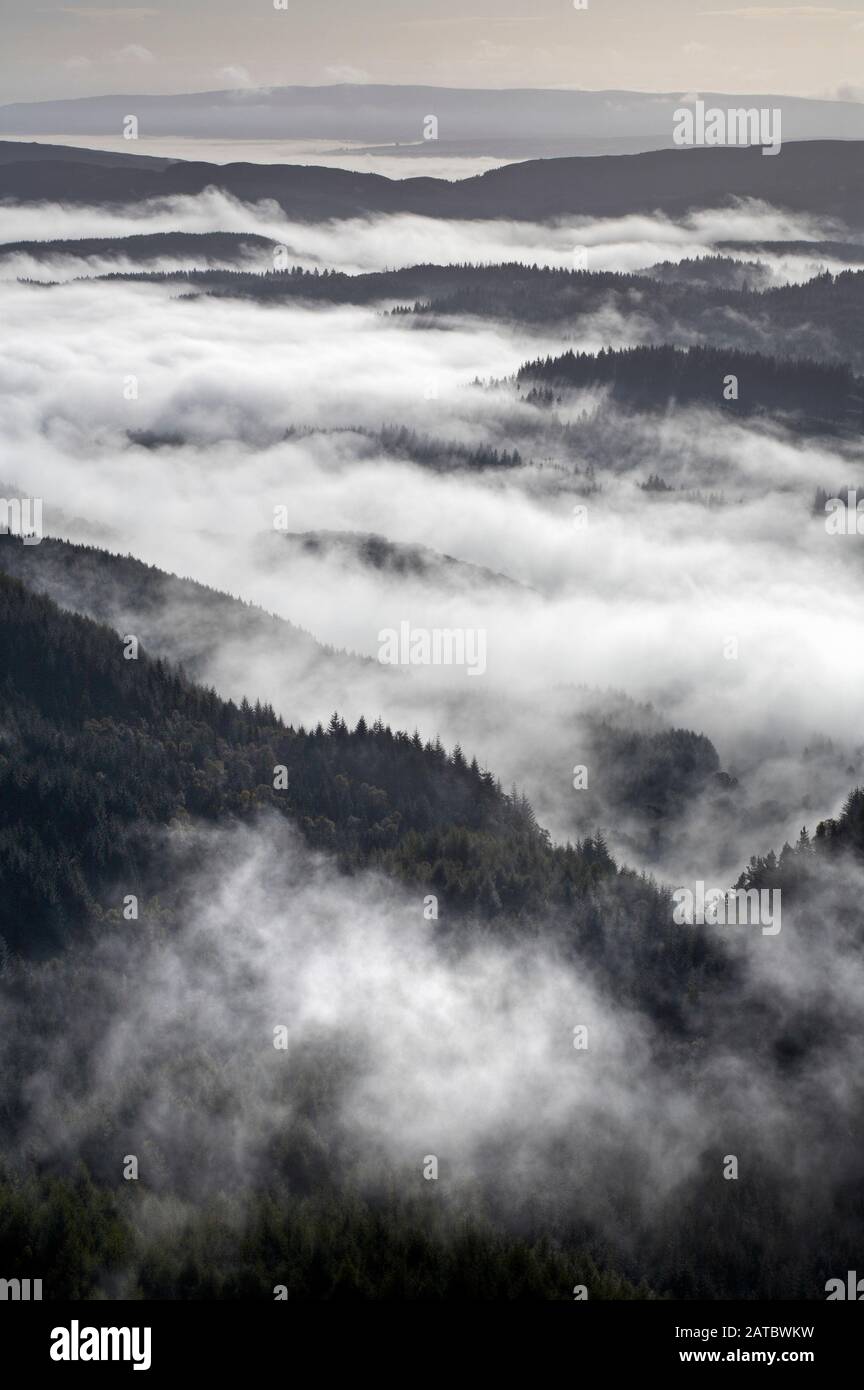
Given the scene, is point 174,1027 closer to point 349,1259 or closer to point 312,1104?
point 312,1104

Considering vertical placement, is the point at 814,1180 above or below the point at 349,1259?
below

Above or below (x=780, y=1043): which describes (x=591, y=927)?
above
